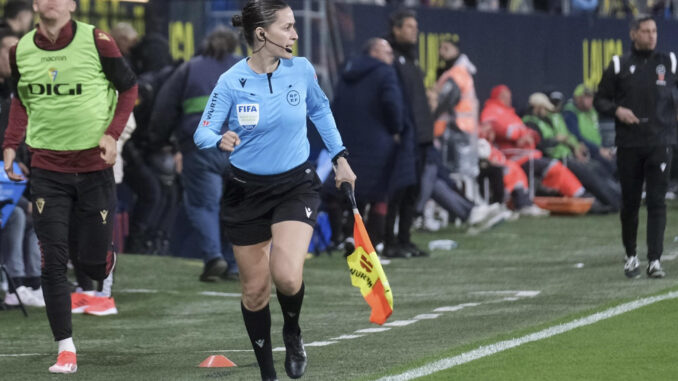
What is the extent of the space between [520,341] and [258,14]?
2.65 metres

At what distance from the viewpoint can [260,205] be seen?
25.1 feet

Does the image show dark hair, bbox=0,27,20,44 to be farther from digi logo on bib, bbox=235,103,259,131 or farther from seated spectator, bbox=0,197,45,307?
digi logo on bib, bbox=235,103,259,131

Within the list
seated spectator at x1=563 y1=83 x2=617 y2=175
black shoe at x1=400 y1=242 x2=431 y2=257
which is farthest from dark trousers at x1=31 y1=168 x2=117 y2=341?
seated spectator at x1=563 y1=83 x2=617 y2=175

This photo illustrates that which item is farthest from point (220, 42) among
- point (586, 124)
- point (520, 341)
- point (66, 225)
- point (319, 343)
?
point (586, 124)

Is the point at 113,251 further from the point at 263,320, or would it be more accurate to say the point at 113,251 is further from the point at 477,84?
the point at 477,84

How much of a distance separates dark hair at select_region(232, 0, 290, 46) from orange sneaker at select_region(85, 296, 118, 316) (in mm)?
4292

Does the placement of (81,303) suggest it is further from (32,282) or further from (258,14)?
(258,14)

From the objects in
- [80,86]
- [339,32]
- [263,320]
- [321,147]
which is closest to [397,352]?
[263,320]

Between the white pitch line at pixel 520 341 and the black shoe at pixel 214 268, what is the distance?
414cm

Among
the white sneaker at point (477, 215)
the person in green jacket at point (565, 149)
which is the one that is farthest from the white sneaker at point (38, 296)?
the person in green jacket at point (565, 149)

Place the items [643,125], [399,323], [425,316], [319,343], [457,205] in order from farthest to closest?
[457,205], [643,125], [425,316], [399,323], [319,343]

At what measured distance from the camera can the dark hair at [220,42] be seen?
13477 millimetres

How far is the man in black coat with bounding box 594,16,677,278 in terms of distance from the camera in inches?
496

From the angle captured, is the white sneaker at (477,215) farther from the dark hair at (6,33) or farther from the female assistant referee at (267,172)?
the female assistant referee at (267,172)
